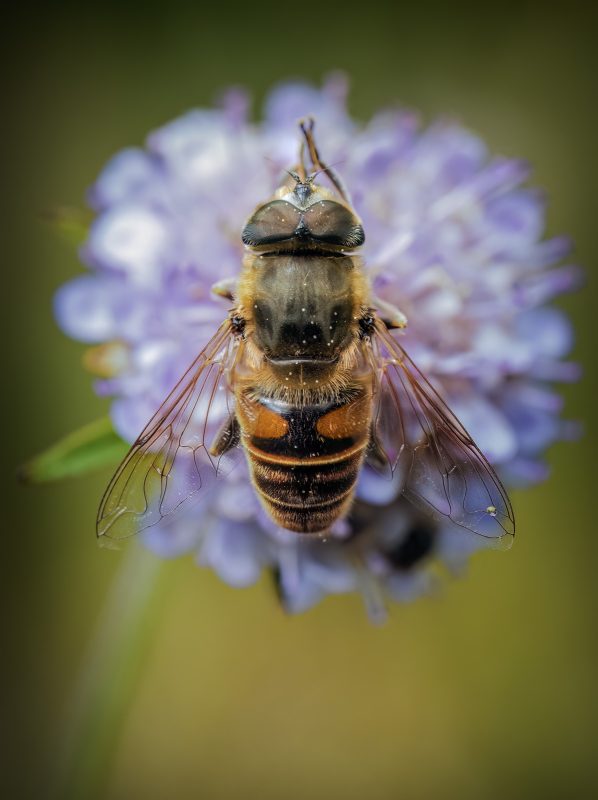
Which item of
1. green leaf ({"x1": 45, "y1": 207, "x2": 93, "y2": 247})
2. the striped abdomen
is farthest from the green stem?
the striped abdomen

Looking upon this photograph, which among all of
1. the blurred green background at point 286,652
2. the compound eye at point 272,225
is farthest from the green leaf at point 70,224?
the blurred green background at point 286,652

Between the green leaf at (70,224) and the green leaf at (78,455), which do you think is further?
the green leaf at (70,224)

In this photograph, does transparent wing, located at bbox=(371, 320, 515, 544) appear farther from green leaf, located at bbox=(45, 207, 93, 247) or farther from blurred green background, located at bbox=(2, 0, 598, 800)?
blurred green background, located at bbox=(2, 0, 598, 800)

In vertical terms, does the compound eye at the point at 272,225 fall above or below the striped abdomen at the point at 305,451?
above

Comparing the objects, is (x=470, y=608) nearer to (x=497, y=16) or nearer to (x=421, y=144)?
(x=421, y=144)

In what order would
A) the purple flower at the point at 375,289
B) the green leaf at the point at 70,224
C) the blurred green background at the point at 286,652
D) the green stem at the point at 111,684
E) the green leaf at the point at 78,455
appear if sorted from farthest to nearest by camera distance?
1. the blurred green background at the point at 286,652
2. the green stem at the point at 111,684
3. the green leaf at the point at 70,224
4. the purple flower at the point at 375,289
5. the green leaf at the point at 78,455

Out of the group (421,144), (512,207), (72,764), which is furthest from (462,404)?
(72,764)

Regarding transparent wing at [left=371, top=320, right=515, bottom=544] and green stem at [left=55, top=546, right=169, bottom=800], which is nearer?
transparent wing at [left=371, top=320, right=515, bottom=544]

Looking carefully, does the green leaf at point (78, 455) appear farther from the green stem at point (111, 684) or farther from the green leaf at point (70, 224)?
the green stem at point (111, 684)
